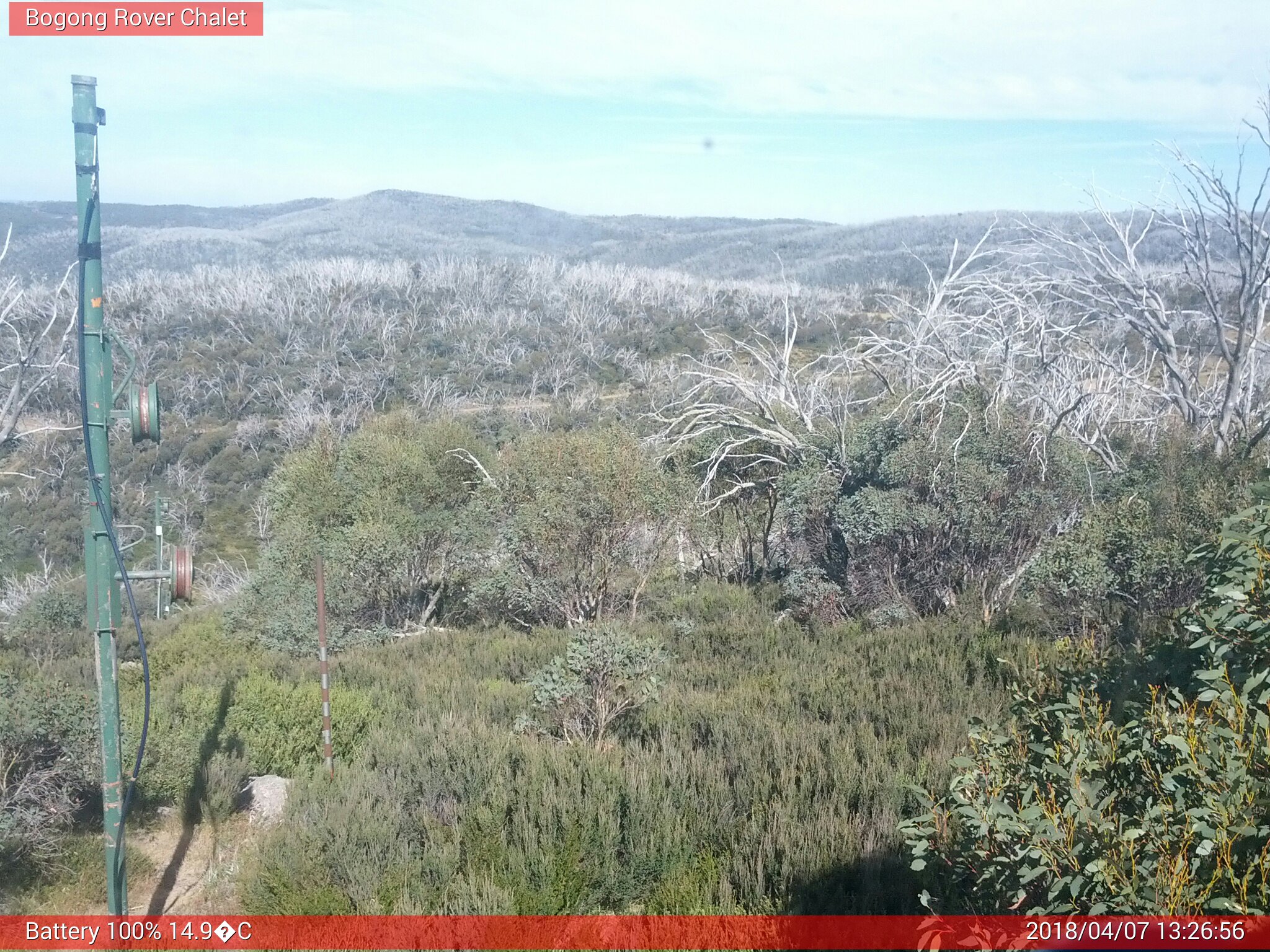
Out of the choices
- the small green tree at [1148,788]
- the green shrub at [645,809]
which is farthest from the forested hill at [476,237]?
the small green tree at [1148,788]

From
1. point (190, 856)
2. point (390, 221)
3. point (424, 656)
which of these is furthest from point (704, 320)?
point (390, 221)

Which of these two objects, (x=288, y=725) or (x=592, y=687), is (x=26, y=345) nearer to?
(x=288, y=725)

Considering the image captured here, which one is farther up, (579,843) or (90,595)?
(90,595)

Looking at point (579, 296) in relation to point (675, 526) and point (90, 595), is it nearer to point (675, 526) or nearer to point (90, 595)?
point (675, 526)

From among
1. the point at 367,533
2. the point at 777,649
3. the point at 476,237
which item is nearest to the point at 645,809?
the point at 777,649

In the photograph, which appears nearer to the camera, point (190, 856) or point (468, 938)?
point (468, 938)

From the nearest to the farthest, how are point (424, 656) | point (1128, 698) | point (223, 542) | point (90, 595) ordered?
point (1128, 698), point (90, 595), point (424, 656), point (223, 542)
